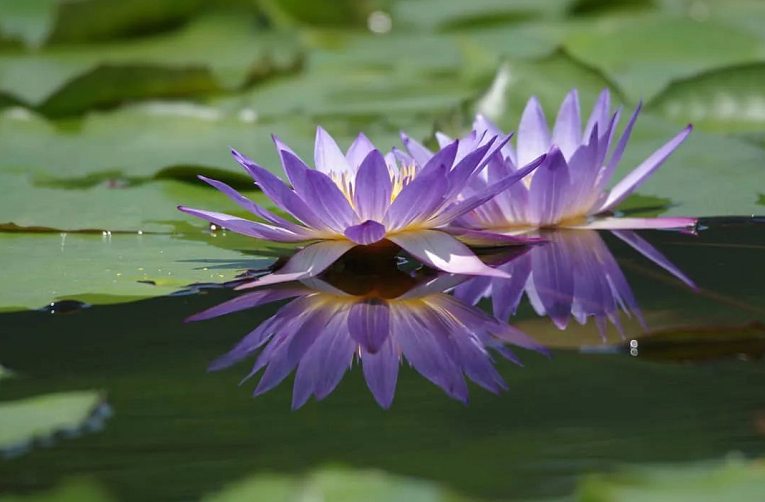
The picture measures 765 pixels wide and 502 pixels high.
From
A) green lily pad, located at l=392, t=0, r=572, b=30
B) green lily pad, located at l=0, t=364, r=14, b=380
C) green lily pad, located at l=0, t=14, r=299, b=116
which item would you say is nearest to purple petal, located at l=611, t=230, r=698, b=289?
green lily pad, located at l=0, t=364, r=14, b=380

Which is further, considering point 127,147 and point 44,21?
point 44,21

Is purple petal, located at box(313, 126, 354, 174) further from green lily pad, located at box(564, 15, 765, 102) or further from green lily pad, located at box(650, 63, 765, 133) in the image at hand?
green lily pad, located at box(564, 15, 765, 102)

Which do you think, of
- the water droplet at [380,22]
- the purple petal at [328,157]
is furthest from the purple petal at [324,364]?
the water droplet at [380,22]

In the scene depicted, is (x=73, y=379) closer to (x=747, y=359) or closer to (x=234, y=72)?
(x=747, y=359)

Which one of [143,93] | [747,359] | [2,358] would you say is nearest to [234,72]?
[143,93]

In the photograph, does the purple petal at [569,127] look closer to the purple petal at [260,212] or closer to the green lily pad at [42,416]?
the purple petal at [260,212]

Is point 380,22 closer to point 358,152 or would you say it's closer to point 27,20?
point 27,20

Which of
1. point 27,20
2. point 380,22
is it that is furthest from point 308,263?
point 380,22

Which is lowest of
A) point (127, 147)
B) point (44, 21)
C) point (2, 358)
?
point (2, 358)

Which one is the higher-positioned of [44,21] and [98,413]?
[44,21]
